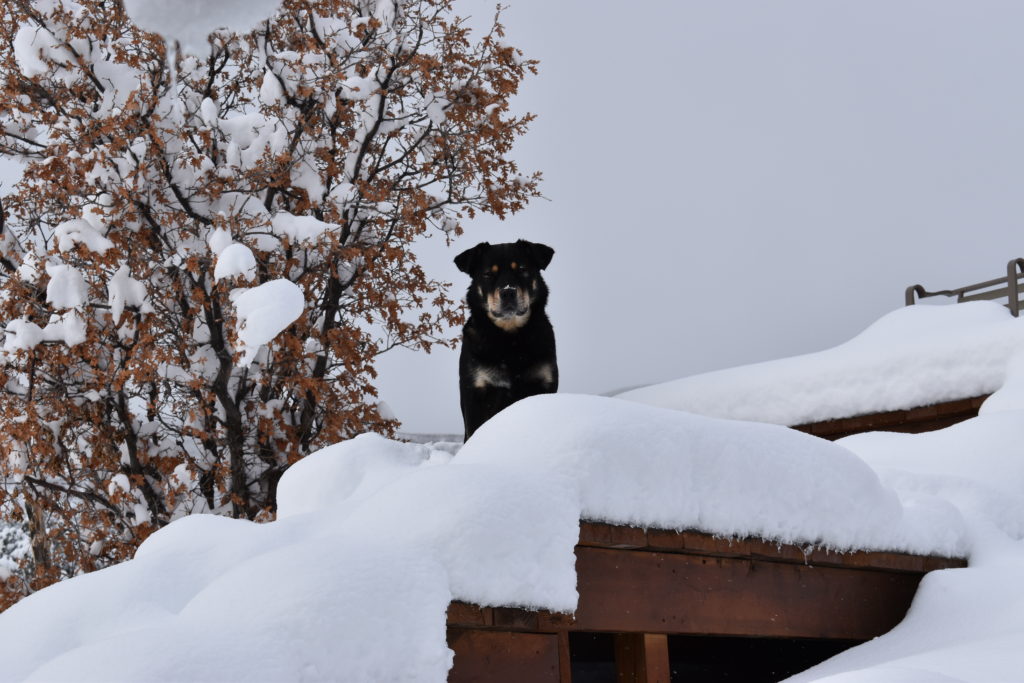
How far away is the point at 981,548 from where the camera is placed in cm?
445

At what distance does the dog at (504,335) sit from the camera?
6.30 meters

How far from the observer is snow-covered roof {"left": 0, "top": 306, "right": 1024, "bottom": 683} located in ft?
8.64

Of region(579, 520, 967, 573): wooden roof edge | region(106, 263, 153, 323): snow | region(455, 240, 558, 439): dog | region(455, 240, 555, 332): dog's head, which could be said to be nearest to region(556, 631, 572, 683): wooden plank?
region(579, 520, 967, 573): wooden roof edge

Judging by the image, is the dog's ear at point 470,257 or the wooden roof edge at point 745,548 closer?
the wooden roof edge at point 745,548

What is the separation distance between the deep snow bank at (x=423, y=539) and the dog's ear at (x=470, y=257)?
2369 millimetres

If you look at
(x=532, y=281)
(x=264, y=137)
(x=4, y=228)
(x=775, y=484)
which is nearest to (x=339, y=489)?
(x=775, y=484)

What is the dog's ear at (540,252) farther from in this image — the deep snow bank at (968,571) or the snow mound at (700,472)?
the snow mound at (700,472)

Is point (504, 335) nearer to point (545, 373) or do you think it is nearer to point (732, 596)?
point (545, 373)

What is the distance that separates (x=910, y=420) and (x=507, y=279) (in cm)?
496

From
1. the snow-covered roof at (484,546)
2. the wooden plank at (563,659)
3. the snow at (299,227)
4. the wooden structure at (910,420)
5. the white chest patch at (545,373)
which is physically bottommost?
the wooden plank at (563,659)

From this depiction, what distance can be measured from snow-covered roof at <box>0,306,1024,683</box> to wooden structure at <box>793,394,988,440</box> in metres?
4.40

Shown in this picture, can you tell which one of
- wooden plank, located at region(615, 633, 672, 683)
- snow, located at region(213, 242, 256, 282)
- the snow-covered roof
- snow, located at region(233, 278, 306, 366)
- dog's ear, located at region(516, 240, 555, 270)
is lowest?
wooden plank, located at region(615, 633, 672, 683)

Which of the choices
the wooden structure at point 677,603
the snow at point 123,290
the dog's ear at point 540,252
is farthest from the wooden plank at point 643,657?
the snow at point 123,290

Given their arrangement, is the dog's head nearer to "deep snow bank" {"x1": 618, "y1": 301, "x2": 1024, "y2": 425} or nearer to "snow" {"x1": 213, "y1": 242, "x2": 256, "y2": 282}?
"snow" {"x1": 213, "y1": 242, "x2": 256, "y2": 282}
